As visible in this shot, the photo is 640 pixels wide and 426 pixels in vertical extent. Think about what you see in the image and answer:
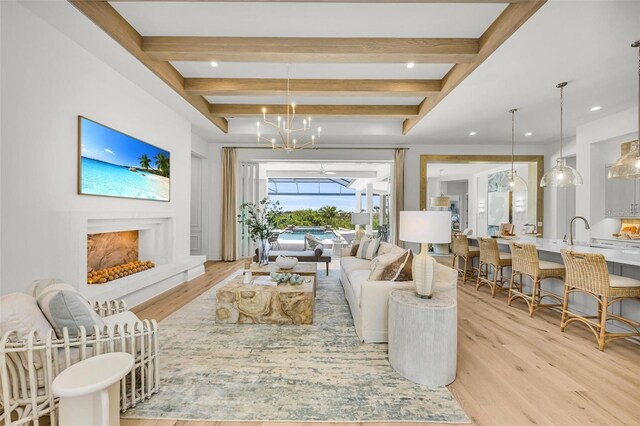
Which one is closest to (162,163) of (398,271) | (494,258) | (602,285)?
(398,271)

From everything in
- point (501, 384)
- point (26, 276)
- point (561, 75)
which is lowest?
point (501, 384)

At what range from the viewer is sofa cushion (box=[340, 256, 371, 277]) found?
3.96 metres

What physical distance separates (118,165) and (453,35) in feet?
13.5

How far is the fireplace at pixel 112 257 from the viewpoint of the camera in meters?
3.40

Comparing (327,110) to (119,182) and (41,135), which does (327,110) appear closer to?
(119,182)

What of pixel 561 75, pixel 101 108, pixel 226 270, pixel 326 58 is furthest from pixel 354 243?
pixel 101 108

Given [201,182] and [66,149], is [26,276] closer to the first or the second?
[66,149]

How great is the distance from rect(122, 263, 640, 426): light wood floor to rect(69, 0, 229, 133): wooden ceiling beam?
117 inches

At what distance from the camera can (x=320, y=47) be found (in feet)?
9.59

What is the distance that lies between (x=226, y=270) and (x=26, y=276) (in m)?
3.51

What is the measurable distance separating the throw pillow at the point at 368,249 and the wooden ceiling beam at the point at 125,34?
3.58 metres

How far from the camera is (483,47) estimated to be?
282 centimetres

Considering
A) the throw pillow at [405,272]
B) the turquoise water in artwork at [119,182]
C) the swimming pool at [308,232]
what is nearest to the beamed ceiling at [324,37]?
the turquoise water in artwork at [119,182]

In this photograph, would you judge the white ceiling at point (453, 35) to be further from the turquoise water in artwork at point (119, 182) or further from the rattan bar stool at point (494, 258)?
the rattan bar stool at point (494, 258)
